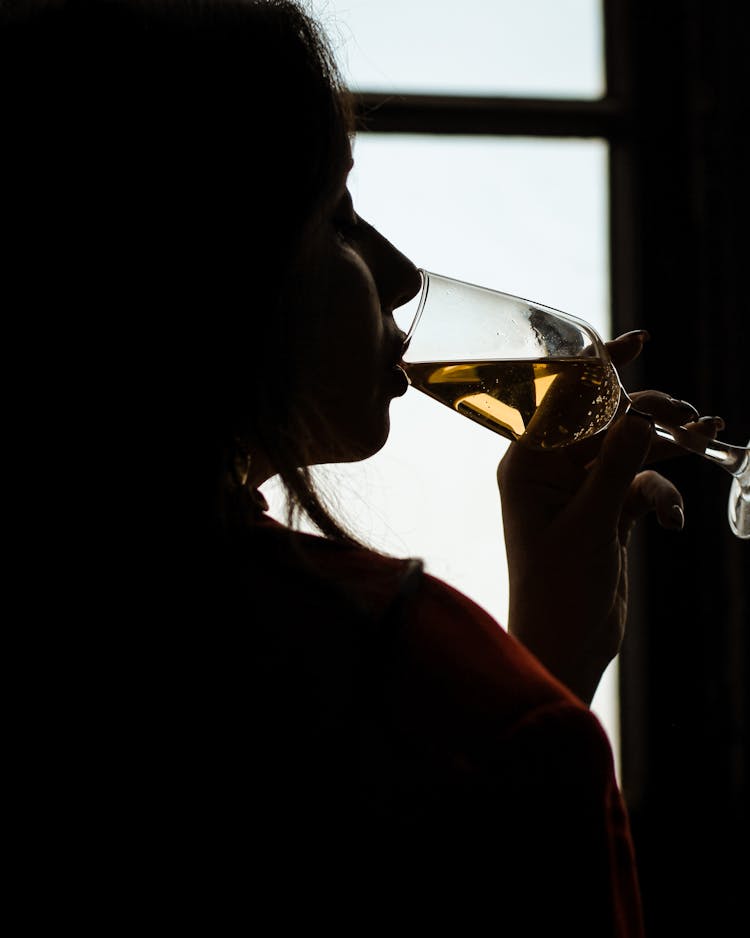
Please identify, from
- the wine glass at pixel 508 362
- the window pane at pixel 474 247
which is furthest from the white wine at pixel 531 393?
the window pane at pixel 474 247

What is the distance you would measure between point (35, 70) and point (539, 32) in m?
1.10

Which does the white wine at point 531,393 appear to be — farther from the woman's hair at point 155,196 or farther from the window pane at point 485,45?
the window pane at point 485,45

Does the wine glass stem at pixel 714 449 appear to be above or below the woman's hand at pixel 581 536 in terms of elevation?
above

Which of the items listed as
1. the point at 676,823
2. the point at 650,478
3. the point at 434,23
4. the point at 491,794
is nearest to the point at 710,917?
the point at 676,823

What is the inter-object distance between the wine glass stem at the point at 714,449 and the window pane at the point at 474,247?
563 mm

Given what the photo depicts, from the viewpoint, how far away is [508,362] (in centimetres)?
70

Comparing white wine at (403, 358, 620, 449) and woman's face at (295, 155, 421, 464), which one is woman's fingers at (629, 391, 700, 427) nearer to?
white wine at (403, 358, 620, 449)

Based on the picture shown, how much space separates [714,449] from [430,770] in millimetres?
511

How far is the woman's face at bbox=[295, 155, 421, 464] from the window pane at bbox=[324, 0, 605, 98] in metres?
0.84

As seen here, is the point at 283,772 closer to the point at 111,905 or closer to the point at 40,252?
the point at 111,905

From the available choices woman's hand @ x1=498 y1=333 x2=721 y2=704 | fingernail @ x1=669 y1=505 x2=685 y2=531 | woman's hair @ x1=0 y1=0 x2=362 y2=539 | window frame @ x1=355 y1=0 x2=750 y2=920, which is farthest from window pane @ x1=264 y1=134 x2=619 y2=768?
woman's hair @ x1=0 y1=0 x2=362 y2=539

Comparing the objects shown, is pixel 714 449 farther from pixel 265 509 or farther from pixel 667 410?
pixel 265 509

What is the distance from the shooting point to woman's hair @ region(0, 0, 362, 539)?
515mm

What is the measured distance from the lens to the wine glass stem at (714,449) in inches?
31.7
